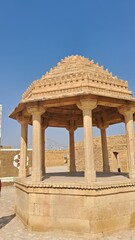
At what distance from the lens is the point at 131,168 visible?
7.82 metres

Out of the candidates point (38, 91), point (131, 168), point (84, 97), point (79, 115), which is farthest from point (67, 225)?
point (79, 115)

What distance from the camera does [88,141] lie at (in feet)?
23.1

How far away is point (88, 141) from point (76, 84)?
6.84ft

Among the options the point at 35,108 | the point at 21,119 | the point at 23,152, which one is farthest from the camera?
the point at 21,119

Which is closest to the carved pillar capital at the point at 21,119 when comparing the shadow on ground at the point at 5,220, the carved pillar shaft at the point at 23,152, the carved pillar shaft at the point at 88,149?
the carved pillar shaft at the point at 23,152

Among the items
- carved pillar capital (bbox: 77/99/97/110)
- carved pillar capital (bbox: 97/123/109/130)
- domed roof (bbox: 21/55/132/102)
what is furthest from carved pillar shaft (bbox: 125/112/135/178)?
carved pillar capital (bbox: 97/123/109/130)

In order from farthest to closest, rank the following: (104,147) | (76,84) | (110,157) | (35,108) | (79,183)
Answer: (110,157)
(104,147)
(35,108)
(76,84)
(79,183)

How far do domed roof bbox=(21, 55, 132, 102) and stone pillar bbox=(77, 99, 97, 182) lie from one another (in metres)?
0.42

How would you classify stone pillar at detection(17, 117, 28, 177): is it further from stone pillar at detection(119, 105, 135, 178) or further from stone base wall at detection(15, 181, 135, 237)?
stone pillar at detection(119, 105, 135, 178)

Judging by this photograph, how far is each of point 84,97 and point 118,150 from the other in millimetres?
15727

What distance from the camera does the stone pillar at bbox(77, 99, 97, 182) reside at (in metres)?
6.77

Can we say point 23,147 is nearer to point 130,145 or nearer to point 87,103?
point 87,103

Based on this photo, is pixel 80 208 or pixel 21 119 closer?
pixel 80 208

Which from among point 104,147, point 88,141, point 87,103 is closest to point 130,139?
point 88,141
